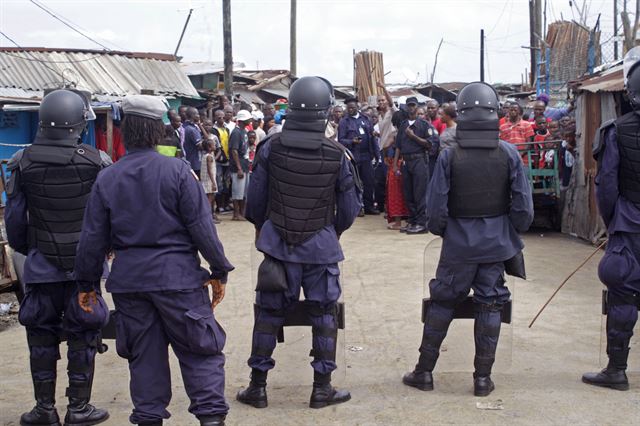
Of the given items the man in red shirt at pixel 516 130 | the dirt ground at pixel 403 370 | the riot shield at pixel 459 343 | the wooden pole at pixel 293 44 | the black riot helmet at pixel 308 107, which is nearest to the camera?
the dirt ground at pixel 403 370

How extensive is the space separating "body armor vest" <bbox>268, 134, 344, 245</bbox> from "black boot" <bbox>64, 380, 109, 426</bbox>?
1.56m

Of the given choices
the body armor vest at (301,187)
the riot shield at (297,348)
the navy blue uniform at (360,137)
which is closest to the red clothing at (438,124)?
the navy blue uniform at (360,137)

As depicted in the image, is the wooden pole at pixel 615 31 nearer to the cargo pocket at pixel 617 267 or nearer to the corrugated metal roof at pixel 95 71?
the corrugated metal roof at pixel 95 71

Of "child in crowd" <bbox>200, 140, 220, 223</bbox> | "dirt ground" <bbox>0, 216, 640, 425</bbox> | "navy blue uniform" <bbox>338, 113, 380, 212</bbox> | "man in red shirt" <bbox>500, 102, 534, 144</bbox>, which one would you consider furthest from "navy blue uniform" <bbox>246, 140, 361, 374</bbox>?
"navy blue uniform" <bbox>338, 113, 380, 212</bbox>

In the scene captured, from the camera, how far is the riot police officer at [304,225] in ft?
18.9

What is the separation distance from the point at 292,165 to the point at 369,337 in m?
2.43

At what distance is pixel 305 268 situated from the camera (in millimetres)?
5805

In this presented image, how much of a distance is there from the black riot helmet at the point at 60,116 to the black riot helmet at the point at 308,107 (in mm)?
1342

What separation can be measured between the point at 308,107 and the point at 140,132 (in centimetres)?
146

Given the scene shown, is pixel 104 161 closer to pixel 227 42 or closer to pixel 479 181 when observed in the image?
pixel 479 181

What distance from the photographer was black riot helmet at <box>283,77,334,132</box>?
19.3 ft

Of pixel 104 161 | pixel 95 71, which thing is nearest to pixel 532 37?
pixel 95 71

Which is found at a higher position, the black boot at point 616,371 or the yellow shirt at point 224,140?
the yellow shirt at point 224,140

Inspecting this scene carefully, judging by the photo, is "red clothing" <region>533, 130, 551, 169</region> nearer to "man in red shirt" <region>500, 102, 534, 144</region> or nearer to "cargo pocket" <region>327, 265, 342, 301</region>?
"man in red shirt" <region>500, 102, 534, 144</region>
